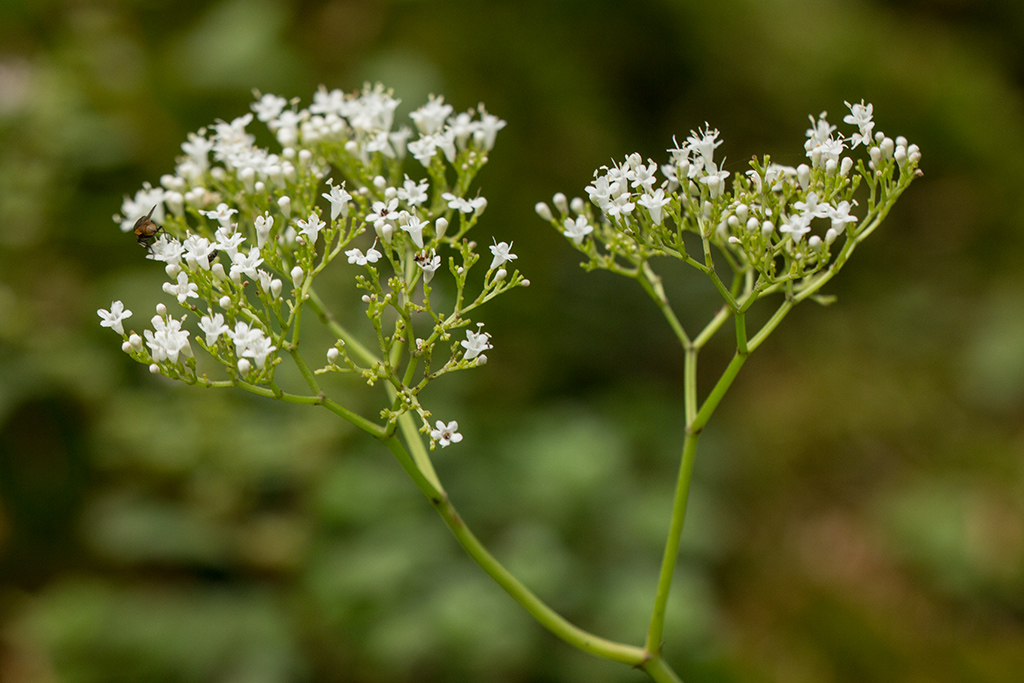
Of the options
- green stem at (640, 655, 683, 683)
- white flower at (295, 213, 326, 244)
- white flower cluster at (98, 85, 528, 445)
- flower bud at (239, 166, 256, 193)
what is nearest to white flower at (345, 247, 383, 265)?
white flower cluster at (98, 85, 528, 445)

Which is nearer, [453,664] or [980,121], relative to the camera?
[453,664]

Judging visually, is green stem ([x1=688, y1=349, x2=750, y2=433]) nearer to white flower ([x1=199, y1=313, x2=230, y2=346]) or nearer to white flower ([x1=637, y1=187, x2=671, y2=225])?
white flower ([x1=637, y1=187, x2=671, y2=225])

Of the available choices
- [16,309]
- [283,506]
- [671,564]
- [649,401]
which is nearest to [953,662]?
[649,401]

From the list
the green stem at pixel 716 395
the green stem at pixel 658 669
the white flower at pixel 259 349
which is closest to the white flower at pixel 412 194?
the white flower at pixel 259 349

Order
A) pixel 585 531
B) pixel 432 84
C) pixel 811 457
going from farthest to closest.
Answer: pixel 811 457
pixel 432 84
pixel 585 531

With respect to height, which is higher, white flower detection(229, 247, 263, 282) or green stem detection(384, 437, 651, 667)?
white flower detection(229, 247, 263, 282)

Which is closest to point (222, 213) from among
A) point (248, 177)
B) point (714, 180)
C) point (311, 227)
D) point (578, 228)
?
point (311, 227)

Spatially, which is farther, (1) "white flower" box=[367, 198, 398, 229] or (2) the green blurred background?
(2) the green blurred background

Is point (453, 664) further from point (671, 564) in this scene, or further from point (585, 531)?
point (671, 564)
